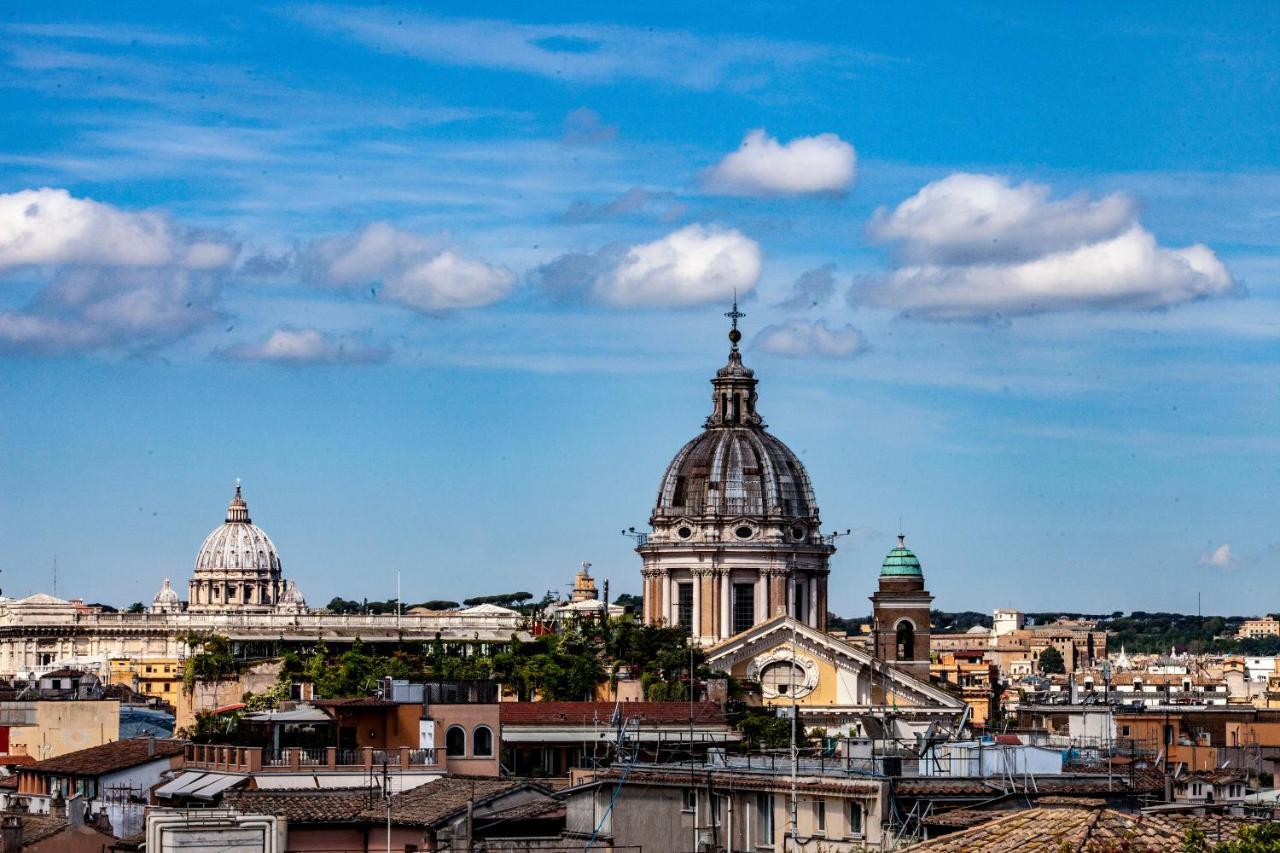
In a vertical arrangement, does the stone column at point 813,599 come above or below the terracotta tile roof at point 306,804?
above

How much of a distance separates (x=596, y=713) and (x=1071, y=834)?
5436 centimetres

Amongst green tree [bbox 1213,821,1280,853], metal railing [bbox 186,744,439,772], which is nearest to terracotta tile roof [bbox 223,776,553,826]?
metal railing [bbox 186,744,439,772]

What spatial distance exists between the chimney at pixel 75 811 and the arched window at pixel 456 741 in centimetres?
1214

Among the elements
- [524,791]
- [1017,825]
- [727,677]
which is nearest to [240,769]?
[524,791]

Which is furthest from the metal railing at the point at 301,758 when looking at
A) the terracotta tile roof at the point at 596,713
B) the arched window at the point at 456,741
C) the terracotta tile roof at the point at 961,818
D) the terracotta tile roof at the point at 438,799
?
the terracotta tile roof at the point at 961,818

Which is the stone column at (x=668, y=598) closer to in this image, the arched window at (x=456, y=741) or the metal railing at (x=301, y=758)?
the arched window at (x=456, y=741)

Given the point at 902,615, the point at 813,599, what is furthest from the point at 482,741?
the point at 813,599

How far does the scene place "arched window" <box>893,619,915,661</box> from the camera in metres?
135

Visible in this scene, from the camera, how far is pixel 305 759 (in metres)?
64.0

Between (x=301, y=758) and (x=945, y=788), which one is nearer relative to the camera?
(x=945, y=788)

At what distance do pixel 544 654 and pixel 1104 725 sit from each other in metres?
60.7

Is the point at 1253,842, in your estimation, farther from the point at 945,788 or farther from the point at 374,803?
the point at 374,803

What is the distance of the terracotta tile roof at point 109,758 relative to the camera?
2586 inches

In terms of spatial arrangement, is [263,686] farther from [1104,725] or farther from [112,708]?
[1104,725]
